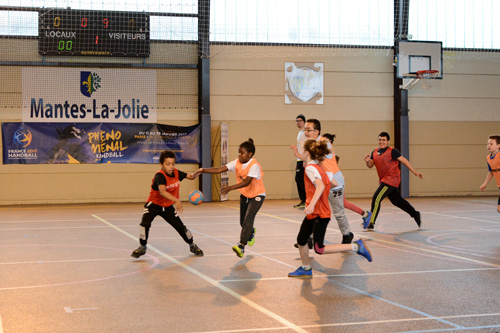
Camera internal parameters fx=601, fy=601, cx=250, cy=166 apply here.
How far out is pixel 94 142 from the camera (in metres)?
19.9

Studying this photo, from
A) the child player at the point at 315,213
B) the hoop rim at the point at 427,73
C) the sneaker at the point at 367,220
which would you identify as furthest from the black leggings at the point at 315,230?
the hoop rim at the point at 427,73

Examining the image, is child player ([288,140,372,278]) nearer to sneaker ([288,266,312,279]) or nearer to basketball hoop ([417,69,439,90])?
sneaker ([288,266,312,279])

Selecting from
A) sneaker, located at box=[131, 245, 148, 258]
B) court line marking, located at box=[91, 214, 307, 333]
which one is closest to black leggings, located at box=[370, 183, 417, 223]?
court line marking, located at box=[91, 214, 307, 333]

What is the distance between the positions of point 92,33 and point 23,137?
4053mm

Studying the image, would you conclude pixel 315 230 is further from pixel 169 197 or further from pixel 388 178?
pixel 388 178

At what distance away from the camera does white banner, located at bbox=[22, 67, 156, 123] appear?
1964 centimetres

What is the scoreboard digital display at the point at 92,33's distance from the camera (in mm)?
19219

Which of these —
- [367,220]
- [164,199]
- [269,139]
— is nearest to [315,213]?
[164,199]

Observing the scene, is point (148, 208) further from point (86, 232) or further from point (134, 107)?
point (134, 107)

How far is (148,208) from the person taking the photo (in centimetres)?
872

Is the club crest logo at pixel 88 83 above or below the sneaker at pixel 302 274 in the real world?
above

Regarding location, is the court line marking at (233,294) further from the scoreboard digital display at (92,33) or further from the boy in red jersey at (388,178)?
the scoreboard digital display at (92,33)

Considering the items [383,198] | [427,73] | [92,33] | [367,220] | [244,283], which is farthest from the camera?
[427,73]

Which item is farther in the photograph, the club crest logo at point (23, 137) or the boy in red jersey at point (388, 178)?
the club crest logo at point (23, 137)
